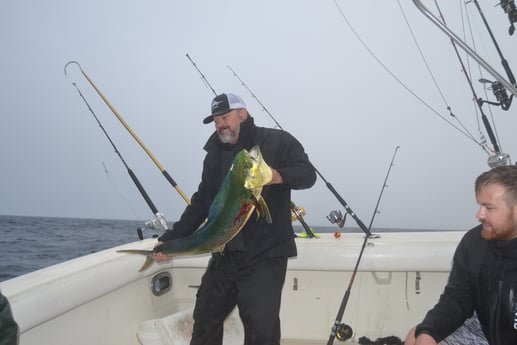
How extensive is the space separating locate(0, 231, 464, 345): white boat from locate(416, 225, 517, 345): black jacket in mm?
1436

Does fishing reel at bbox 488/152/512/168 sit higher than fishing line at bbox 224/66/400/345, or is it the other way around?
fishing reel at bbox 488/152/512/168

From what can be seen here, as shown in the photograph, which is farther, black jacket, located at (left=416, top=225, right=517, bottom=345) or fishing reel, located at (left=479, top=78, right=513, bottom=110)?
fishing reel, located at (left=479, top=78, right=513, bottom=110)

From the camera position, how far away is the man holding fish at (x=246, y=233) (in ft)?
8.63

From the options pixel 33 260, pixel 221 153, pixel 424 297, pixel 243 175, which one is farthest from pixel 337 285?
pixel 33 260

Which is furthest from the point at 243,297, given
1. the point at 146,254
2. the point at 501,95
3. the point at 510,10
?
the point at 510,10

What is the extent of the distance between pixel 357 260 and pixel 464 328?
4.28 feet

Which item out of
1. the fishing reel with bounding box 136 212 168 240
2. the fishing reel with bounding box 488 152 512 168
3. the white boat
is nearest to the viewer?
the white boat

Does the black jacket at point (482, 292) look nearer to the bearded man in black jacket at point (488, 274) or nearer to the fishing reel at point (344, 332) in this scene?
the bearded man in black jacket at point (488, 274)

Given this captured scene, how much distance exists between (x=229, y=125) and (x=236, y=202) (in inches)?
34.5

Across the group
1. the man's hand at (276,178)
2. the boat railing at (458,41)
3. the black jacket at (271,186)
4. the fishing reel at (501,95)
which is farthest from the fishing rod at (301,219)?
the fishing reel at (501,95)

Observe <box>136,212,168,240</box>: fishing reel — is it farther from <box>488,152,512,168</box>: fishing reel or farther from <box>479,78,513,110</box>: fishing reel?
<box>479,78,513,110</box>: fishing reel

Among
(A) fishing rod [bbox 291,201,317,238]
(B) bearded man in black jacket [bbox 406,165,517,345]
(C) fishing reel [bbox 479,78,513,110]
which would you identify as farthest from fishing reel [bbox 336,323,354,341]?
(C) fishing reel [bbox 479,78,513,110]

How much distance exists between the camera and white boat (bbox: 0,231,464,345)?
3277mm

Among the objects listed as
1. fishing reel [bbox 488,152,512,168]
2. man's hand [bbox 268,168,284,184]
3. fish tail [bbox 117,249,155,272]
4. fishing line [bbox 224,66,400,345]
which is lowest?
fishing line [bbox 224,66,400,345]
